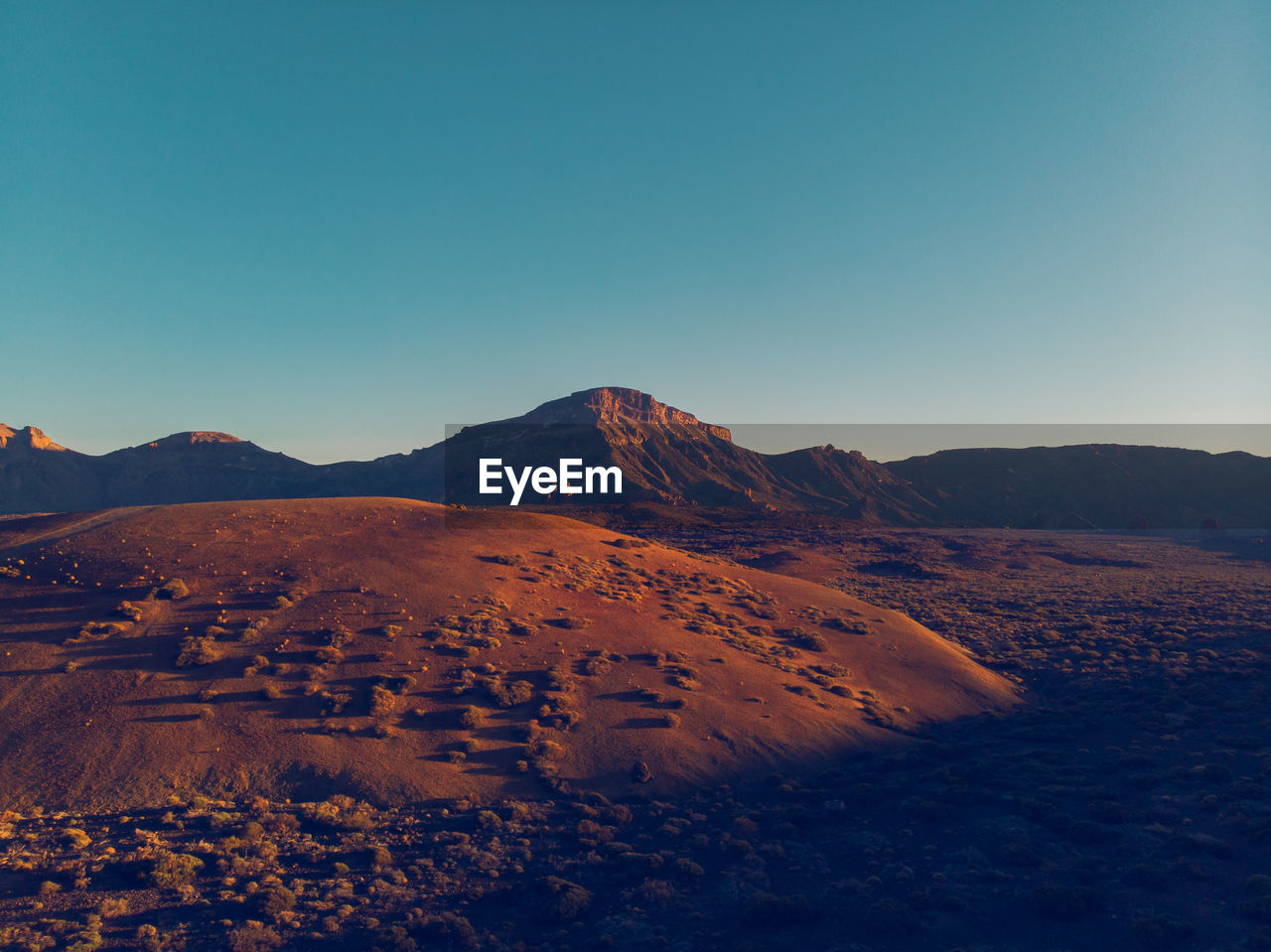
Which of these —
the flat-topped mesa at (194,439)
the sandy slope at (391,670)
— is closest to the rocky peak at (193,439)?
the flat-topped mesa at (194,439)

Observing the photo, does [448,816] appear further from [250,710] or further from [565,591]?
[565,591]

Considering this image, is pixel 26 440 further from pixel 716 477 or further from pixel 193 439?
pixel 716 477

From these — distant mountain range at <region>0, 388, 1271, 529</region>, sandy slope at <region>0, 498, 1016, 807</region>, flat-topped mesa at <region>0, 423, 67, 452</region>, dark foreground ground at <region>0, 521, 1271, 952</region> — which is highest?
flat-topped mesa at <region>0, 423, 67, 452</region>

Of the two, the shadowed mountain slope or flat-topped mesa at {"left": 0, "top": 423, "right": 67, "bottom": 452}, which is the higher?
flat-topped mesa at {"left": 0, "top": 423, "right": 67, "bottom": 452}

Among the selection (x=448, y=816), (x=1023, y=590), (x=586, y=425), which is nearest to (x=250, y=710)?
(x=448, y=816)


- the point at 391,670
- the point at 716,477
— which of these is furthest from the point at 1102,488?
the point at 391,670

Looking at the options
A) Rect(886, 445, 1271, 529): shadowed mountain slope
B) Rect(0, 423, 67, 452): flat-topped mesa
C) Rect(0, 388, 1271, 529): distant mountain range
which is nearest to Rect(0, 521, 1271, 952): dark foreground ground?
Rect(0, 388, 1271, 529): distant mountain range

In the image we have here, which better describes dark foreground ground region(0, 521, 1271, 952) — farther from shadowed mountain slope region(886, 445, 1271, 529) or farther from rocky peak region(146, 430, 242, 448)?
rocky peak region(146, 430, 242, 448)

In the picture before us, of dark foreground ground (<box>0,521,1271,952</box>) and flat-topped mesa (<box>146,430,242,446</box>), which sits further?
flat-topped mesa (<box>146,430,242,446</box>)
